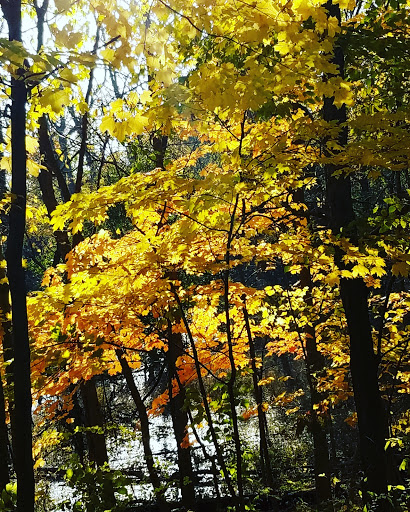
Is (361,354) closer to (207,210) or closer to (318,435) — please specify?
(207,210)

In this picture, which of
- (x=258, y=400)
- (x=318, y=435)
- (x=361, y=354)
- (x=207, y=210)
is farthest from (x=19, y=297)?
(x=318, y=435)

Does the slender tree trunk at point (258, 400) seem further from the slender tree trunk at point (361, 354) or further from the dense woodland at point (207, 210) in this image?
the slender tree trunk at point (361, 354)

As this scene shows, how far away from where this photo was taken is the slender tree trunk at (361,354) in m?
4.72

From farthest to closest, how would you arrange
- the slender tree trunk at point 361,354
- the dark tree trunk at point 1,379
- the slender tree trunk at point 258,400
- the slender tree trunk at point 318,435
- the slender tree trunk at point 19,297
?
the slender tree trunk at point 318,435 → the slender tree trunk at point 258,400 → the slender tree trunk at point 361,354 → the dark tree trunk at point 1,379 → the slender tree trunk at point 19,297

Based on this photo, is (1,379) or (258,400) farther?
(258,400)

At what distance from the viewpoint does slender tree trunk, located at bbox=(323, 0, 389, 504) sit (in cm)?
472

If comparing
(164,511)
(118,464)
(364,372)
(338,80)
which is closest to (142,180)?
(338,80)

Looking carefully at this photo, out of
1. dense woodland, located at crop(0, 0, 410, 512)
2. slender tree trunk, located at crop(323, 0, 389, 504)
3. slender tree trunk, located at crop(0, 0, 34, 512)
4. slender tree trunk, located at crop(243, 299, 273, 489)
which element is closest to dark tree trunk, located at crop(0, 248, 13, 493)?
dense woodland, located at crop(0, 0, 410, 512)

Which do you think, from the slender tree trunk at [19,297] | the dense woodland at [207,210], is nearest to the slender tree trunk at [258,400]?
the dense woodland at [207,210]

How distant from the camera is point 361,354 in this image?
495 cm

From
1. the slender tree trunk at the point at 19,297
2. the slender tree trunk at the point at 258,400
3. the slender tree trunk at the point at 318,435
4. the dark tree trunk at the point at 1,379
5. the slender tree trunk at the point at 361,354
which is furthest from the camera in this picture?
the slender tree trunk at the point at 318,435

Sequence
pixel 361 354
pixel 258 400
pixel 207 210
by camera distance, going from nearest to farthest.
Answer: pixel 207 210
pixel 361 354
pixel 258 400

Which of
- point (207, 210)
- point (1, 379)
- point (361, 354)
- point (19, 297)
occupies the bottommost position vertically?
point (361, 354)

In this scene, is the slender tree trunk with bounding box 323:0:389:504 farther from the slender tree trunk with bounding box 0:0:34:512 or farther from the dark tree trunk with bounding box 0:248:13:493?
the dark tree trunk with bounding box 0:248:13:493
